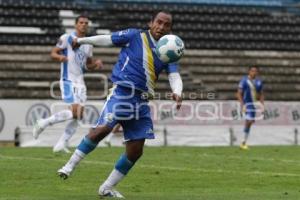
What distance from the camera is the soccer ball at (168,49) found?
29.7 ft

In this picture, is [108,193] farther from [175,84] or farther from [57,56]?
[57,56]

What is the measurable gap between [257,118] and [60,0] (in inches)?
399

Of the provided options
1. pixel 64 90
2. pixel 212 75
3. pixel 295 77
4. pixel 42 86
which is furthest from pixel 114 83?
pixel 295 77

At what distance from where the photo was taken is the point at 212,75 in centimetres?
3125

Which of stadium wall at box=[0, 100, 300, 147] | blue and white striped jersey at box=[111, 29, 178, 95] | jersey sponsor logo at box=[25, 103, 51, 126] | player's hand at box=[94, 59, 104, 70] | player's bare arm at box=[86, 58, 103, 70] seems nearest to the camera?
blue and white striped jersey at box=[111, 29, 178, 95]

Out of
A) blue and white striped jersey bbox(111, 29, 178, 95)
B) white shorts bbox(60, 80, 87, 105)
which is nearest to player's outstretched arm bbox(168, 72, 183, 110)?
blue and white striped jersey bbox(111, 29, 178, 95)

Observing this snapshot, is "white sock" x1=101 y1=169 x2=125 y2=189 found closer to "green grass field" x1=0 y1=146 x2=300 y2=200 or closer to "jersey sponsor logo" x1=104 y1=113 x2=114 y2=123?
"green grass field" x1=0 y1=146 x2=300 y2=200

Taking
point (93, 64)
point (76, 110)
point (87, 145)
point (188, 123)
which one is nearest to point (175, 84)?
point (87, 145)

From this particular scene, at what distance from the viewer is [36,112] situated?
2433 centimetres

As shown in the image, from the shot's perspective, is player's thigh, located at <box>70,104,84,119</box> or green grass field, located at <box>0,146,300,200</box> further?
player's thigh, located at <box>70,104,84,119</box>

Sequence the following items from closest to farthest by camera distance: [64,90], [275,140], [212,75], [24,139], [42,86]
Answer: [64,90] < [24,139] < [275,140] < [42,86] < [212,75]

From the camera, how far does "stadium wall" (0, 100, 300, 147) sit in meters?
23.8

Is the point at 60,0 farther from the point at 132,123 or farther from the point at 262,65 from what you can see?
the point at 132,123

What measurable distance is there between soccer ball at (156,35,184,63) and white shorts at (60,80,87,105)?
296 inches
